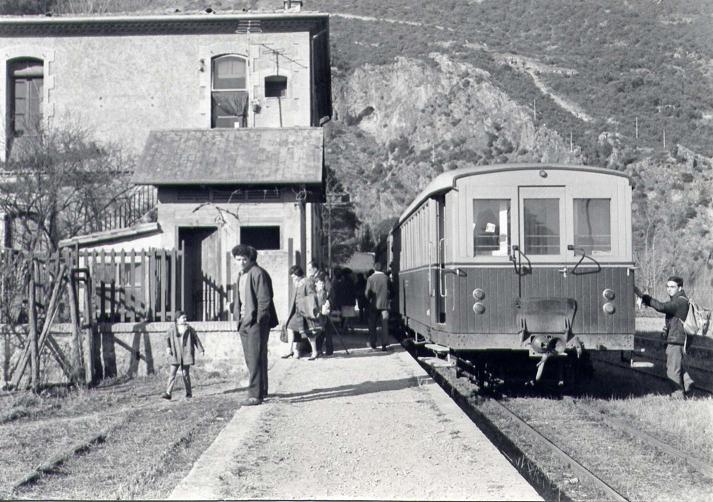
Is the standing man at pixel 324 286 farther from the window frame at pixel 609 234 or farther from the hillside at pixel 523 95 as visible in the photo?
the hillside at pixel 523 95

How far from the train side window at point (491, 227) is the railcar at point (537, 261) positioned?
0.5 inches

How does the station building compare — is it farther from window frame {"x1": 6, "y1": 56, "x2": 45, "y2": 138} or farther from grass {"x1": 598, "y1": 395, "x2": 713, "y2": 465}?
grass {"x1": 598, "y1": 395, "x2": 713, "y2": 465}

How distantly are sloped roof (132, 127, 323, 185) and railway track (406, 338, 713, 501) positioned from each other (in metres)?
6.26

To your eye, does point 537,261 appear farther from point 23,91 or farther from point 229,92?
point 23,91

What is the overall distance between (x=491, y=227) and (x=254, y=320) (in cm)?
369

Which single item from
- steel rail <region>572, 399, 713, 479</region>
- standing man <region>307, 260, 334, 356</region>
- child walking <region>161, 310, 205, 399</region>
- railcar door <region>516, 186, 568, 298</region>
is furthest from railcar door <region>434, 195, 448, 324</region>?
child walking <region>161, 310, 205, 399</region>

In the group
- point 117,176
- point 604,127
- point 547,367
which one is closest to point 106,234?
point 117,176

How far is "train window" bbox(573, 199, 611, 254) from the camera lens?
11.8 m

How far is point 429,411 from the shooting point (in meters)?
9.31

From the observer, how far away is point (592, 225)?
1191 cm

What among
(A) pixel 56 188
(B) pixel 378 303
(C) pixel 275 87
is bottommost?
(B) pixel 378 303

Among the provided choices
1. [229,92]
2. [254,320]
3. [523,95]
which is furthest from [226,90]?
[523,95]

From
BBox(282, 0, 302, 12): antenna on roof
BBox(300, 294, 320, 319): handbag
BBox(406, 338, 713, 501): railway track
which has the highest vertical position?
BBox(282, 0, 302, 12): antenna on roof

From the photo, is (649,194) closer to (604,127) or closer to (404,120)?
(604,127)
